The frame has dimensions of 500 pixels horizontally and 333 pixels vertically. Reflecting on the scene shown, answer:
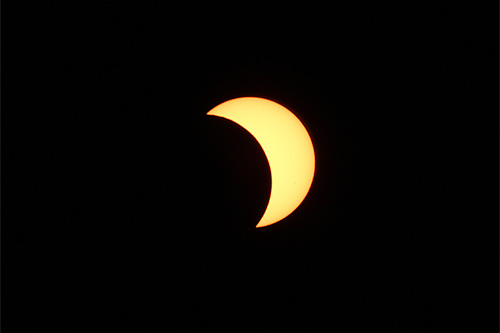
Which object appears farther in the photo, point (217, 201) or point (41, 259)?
point (41, 259)

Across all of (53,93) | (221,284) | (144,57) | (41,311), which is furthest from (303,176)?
(41,311)

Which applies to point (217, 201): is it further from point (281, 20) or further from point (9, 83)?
point (9, 83)

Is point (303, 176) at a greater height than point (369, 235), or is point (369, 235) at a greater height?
point (303, 176)

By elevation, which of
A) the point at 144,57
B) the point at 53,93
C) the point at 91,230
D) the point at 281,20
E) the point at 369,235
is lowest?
the point at 91,230
